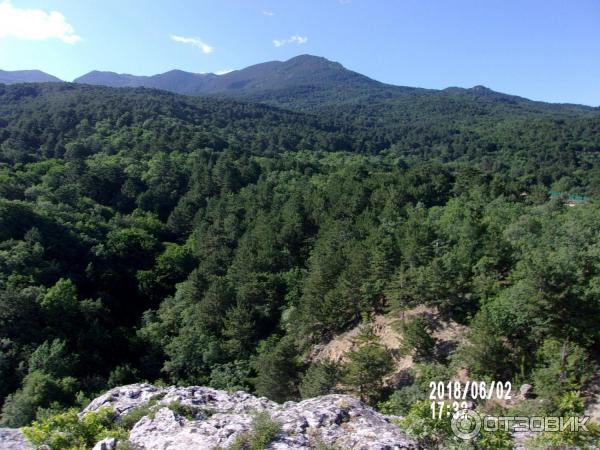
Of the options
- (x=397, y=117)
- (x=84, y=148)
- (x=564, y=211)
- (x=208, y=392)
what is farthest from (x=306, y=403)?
(x=397, y=117)

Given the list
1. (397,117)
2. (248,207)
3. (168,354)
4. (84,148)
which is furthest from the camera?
(397,117)

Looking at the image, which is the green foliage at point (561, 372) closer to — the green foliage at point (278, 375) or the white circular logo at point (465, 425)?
the white circular logo at point (465, 425)

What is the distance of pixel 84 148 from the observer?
8100cm

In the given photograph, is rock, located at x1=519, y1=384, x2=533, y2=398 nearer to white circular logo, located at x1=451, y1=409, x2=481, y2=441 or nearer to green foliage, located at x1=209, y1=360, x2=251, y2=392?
white circular logo, located at x1=451, y1=409, x2=481, y2=441

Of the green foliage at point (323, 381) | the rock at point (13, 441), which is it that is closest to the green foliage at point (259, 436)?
the rock at point (13, 441)

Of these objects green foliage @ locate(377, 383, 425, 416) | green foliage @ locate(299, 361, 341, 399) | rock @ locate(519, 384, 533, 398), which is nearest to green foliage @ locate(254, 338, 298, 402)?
green foliage @ locate(299, 361, 341, 399)

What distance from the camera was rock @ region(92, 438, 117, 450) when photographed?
10.9m

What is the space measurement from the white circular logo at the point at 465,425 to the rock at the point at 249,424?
1279 millimetres

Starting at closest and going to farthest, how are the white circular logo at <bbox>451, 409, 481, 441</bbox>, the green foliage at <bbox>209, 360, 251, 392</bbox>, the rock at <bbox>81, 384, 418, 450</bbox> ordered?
the white circular logo at <bbox>451, 409, 481, 441</bbox> < the rock at <bbox>81, 384, 418, 450</bbox> < the green foliage at <bbox>209, 360, 251, 392</bbox>

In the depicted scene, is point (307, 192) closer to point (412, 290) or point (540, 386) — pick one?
point (412, 290)

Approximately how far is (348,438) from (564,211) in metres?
44.2

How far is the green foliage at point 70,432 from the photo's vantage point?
11.3m

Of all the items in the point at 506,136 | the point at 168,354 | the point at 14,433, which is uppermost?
the point at 506,136

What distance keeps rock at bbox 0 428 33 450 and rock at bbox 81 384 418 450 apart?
6.65 feet
